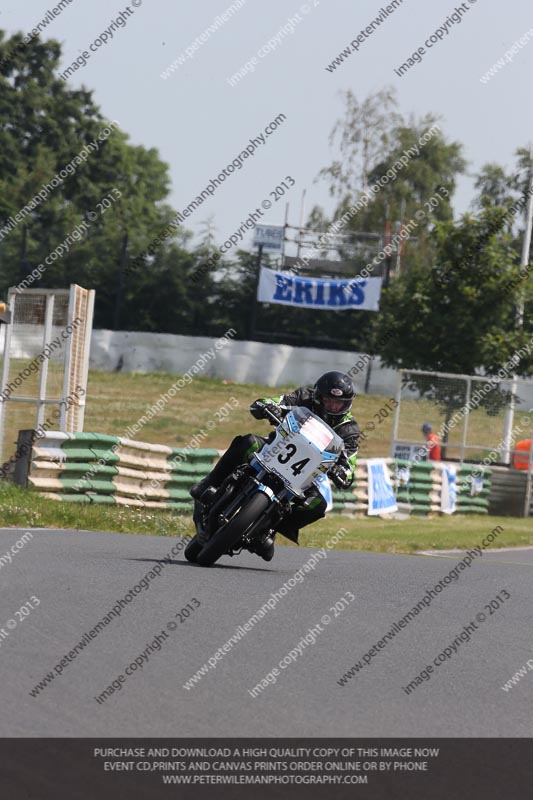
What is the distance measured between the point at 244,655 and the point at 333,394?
11.7 feet

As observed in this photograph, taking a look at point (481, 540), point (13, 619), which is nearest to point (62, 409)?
point (481, 540)

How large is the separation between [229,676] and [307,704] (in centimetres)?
52

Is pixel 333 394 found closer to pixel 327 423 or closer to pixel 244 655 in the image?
pixel 327 423

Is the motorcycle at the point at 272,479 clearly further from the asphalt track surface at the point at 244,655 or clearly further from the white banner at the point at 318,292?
the white banner at the point at 318,292

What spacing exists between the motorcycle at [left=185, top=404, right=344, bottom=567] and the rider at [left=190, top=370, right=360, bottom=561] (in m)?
0.12

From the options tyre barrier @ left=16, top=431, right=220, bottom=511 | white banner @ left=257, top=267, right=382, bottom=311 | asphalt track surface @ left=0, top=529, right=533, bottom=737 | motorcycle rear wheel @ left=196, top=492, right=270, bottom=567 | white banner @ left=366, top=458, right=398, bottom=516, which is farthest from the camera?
white banner @ left=257, top=267, right=382, bottom=311

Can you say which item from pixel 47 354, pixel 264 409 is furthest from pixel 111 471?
pixel 264 409

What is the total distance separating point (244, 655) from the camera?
22.9 ft

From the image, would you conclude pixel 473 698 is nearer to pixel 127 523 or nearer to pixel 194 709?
pixel 194 709

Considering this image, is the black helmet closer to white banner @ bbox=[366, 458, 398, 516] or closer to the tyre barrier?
the tyre barrier

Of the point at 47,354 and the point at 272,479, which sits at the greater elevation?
the point at 47,354

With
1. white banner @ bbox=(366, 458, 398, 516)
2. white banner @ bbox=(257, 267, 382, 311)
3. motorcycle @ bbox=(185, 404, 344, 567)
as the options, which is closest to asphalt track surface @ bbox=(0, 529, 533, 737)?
motorcycle @ bbox=(185, 404, 344, 567)

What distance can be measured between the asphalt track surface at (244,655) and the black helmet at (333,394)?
128 cm

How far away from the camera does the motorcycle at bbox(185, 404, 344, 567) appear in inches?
394
